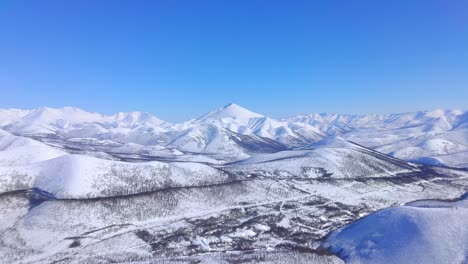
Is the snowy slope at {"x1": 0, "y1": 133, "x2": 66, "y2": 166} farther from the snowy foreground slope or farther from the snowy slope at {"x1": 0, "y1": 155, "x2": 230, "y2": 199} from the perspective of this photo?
the snowy slope at {"x1": 0, "y1": 155, "x2": 230, "y2": 199}

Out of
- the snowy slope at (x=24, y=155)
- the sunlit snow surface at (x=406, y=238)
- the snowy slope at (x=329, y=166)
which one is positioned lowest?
the sunlit snow surface at (x=406, y=238)

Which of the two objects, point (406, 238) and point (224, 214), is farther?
point (224, 214)

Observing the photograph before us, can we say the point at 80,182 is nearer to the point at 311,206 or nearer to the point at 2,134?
the point at 311,206

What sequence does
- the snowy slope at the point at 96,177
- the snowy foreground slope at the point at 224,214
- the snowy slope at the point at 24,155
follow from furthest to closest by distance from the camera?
the snowy slope at the point at 24,155 → the snowy slope at the point at 96,177 → the snowy foreground slope at the point at 224,214

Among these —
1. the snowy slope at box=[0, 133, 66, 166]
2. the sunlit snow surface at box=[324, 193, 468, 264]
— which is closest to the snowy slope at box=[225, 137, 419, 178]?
the sunlit snow surface at box=[324, 193, 468, 264]

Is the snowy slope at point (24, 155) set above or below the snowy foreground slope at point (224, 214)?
above

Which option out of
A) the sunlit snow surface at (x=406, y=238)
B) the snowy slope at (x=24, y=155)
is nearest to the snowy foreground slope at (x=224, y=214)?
the sunlit snow surface at (x=406, y=238)

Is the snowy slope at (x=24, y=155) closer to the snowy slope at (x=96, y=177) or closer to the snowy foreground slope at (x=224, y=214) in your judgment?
the snowy foreground slope at (x=224, y=214)

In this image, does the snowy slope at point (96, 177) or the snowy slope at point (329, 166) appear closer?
the snowy slope at point (96, 177)

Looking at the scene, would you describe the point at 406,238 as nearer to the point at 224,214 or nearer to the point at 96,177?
the point at 224,214

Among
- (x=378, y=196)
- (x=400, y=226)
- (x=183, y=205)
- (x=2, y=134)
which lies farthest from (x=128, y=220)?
(x=2, y=134)

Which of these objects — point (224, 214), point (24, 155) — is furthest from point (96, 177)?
point (24, 155)
